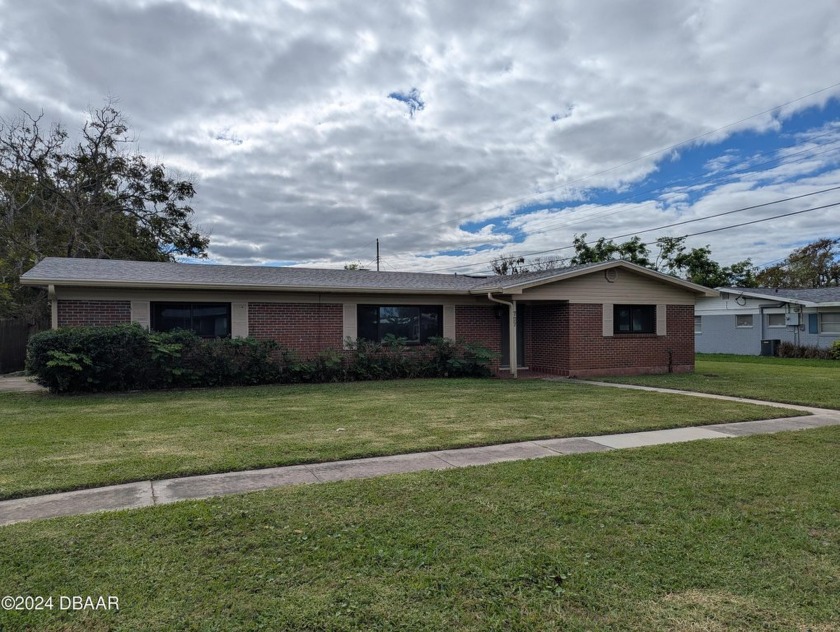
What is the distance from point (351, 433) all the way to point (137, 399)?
5.55 metres

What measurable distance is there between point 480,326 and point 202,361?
24.4 ft

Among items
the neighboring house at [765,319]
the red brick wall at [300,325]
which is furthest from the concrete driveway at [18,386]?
the neighboring house at [765,319]

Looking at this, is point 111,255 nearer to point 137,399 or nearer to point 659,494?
point 137,399

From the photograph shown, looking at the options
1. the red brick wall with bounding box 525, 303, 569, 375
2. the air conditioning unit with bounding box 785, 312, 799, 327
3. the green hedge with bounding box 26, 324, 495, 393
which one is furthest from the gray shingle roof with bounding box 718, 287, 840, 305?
the green hedge with bounding box 26, 324, 495, 393

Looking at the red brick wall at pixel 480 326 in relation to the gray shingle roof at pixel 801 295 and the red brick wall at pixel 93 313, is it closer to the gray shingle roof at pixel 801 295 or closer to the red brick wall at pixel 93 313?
the red brick wall at pixel 93 313

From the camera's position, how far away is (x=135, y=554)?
10.1 feet

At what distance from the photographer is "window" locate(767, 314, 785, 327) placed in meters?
24.8

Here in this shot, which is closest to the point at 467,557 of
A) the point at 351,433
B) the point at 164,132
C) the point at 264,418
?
the point at 351,433

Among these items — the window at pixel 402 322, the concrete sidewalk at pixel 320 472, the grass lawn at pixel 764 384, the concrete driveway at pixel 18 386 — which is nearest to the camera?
the concrete sidewalk at pixel 320 472

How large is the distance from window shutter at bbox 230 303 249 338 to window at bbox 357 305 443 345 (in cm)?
284

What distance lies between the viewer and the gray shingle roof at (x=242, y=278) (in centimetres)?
1138

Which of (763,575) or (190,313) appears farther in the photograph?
(190,313)


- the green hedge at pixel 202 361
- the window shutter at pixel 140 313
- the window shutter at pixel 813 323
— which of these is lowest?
the green hedge at pixel 202 361

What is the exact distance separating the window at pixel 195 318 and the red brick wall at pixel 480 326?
6.16 meters
